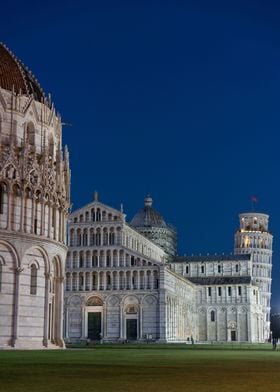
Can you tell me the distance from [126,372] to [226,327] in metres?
123

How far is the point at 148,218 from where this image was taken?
149 m

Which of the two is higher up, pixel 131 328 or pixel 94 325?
pixel 94 325

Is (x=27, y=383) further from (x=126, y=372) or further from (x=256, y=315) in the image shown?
(x=256, y=315)

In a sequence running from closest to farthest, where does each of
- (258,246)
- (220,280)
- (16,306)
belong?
(16,306), (220,280), (258,246)

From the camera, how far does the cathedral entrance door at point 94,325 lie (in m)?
111

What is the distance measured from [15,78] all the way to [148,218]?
9687 cm

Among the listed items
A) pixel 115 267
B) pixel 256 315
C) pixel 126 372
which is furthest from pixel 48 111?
pixel 256 315

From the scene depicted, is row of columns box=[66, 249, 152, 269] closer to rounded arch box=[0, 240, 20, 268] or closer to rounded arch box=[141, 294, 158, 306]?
rounded arch box=[141, 294, 158, 306]

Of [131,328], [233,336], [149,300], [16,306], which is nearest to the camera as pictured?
[16,306]

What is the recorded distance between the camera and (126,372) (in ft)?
71.2

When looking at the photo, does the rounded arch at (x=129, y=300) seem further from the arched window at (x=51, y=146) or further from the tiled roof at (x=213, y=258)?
the arched window at (x=51, y=146)

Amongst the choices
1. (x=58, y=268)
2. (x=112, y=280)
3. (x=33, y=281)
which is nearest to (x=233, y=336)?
(x=112, y=280)

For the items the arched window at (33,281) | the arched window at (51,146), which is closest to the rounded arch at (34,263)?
the arched window at (33,281)

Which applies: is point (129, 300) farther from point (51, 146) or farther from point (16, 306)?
point (16, 306)
